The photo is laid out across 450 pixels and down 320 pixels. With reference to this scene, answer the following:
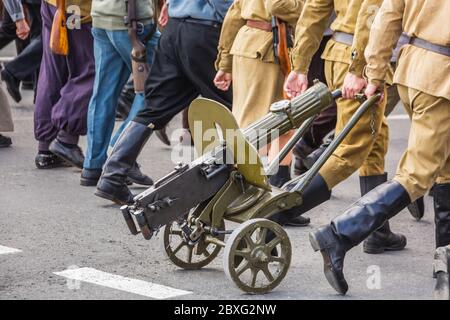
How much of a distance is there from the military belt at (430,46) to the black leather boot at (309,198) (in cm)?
96

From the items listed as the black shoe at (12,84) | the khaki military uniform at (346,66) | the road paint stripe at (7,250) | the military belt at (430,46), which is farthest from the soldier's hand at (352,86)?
the black shoe at (12,84)

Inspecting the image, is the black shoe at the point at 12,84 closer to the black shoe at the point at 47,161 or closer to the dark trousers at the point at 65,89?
the dark trousers at the point at 65,89

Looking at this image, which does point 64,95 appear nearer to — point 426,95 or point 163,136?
point 163,136

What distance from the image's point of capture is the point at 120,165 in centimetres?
775

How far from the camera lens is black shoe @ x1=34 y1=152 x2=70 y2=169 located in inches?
365

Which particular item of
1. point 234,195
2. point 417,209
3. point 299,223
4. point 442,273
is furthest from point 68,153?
point 442,273

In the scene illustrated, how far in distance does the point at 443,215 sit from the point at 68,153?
11.9ft

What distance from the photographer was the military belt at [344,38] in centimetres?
667

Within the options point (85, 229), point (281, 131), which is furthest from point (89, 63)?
point (281, 131)

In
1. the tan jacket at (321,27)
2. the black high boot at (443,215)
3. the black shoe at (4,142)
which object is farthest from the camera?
the black shoe at (4,142)

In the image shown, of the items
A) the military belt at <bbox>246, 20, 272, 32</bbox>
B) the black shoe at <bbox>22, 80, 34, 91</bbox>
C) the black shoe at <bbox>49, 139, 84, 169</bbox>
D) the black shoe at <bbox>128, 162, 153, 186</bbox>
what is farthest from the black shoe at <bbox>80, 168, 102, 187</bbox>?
the black shoe at <bbox>22, 80, 34, 91</bbox>

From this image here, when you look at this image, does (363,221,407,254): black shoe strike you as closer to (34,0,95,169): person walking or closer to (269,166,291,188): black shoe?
(269,166,291,188): black shoe

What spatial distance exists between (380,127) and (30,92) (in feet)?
23.3
